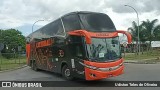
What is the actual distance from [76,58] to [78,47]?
60 cm

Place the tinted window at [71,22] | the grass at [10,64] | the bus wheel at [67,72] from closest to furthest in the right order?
1. the tinted window at [71,22]
2. the bus wheel at [67,72]
3. the grass at [10,64]

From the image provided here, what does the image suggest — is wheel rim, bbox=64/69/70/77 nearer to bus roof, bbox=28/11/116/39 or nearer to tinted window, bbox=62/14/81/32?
bus roof, bbox=28/11/116/39

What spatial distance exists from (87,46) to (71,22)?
232cm

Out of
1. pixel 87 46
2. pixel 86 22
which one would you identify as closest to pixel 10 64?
pixel 86 22

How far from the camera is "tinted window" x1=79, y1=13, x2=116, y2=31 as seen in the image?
15.4 metres

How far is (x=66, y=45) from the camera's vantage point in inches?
660

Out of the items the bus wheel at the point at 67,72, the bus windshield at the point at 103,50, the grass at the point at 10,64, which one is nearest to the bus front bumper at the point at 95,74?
the bus windshield at the point at 103,50

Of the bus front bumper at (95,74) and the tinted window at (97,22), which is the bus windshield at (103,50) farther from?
the tinted window at (97,22)

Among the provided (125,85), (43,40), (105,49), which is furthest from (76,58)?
(43,40)

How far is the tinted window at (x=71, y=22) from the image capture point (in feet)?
52.0

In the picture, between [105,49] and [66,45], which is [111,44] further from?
[66,45]

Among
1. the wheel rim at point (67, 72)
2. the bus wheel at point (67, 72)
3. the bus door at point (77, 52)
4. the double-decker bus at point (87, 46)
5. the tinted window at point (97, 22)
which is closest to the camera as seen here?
the double-decker bus at point (87, 46)

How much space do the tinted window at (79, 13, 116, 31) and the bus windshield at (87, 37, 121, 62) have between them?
2.33ft

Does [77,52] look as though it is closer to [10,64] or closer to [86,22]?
[86,22]
